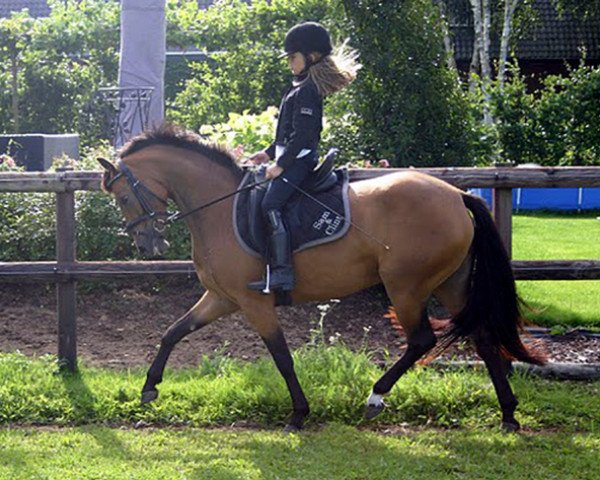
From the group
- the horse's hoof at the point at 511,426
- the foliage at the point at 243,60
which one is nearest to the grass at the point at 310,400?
the horse's hoof at the point at 511,426

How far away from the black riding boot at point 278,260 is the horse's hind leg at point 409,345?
73 cm

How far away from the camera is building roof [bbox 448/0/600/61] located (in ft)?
114

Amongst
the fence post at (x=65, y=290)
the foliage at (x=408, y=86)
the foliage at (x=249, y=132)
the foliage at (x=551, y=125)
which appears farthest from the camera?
the foliage at (x=551, y=125)

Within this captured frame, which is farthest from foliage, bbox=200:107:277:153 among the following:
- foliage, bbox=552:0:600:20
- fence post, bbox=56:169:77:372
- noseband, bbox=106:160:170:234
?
foliage, bbox=552:0:600:20

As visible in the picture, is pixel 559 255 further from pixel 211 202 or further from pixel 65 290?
pixel 211 202

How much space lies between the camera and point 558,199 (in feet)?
63.6

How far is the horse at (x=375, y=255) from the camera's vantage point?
668 cm

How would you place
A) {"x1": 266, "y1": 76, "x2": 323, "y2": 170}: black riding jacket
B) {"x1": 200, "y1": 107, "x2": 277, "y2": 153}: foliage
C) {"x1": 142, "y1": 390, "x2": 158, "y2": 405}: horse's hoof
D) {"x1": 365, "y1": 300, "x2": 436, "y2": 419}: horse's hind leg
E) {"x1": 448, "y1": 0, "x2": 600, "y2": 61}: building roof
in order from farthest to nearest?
{"x1": 448, "y1": 0, "x2": 600, "y2": 61}: building roof < {"x1": 200, "y1": 107, "x2": 277, "y2": 153}: foliage < {"x1": 142, "y1": 390, "x2": 158, "y2": 405}: horse's hoof < {"x1": 365, "y1": 300, "x2": 436, "y2": 419}: horse's hind leg < {"x1": 266, "y1": 76, "x2": 323, "y2": 170}: black riding jacket

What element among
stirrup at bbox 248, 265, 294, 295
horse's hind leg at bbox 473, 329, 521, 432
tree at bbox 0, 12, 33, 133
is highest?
tree at bbox 0, 12, 33, 133

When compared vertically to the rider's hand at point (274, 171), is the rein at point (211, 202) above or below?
below

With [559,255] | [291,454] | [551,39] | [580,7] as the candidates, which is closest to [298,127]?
[291,454]

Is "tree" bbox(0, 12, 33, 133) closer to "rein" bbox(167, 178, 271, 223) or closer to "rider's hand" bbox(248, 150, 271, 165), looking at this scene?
"rider's hand" bbox(248, 150, 271, 165)

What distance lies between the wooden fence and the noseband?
1178mm

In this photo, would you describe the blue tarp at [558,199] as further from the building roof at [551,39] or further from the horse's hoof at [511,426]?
the building roof at [551,39]
